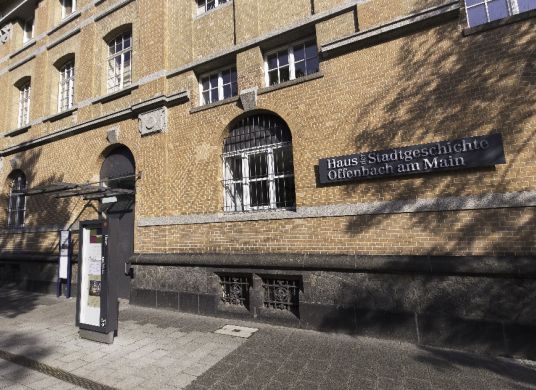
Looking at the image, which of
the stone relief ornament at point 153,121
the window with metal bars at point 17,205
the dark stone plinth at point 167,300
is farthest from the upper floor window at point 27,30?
the dark stone plinth at point 167,300

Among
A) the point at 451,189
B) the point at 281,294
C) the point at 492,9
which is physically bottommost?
the point at 281,294

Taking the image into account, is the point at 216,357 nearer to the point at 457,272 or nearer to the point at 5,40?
the point at 457,272

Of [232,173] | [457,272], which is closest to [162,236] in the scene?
[232,173]

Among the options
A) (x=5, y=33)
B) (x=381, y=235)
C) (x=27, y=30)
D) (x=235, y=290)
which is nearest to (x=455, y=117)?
(x=381, y=235)

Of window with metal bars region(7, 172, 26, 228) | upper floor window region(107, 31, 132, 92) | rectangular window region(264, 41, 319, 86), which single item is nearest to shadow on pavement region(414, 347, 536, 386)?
rectangular window region(264, 41, 319, 86)

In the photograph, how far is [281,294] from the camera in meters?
6.27

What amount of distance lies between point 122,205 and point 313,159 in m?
5.85

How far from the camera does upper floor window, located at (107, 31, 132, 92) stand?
10000 mm

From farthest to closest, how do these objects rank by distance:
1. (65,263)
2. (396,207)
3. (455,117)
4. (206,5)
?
1. (65,263)
2. (206,5)
3. (396,207)
4. (455,117)

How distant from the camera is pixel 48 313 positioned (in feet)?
24.8

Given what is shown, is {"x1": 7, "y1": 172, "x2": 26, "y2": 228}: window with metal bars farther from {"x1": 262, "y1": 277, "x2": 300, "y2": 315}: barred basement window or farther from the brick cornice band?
{"x1": 262, "y1": 277, "x2": 300, "y2": 315}: barred basement window

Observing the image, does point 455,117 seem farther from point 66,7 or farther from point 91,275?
point 66,7

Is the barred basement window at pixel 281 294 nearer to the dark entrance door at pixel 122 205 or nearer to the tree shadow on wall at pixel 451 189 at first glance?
the tree shadow on wall at pixel 451 189

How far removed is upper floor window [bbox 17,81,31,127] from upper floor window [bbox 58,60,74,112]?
2498 mm
